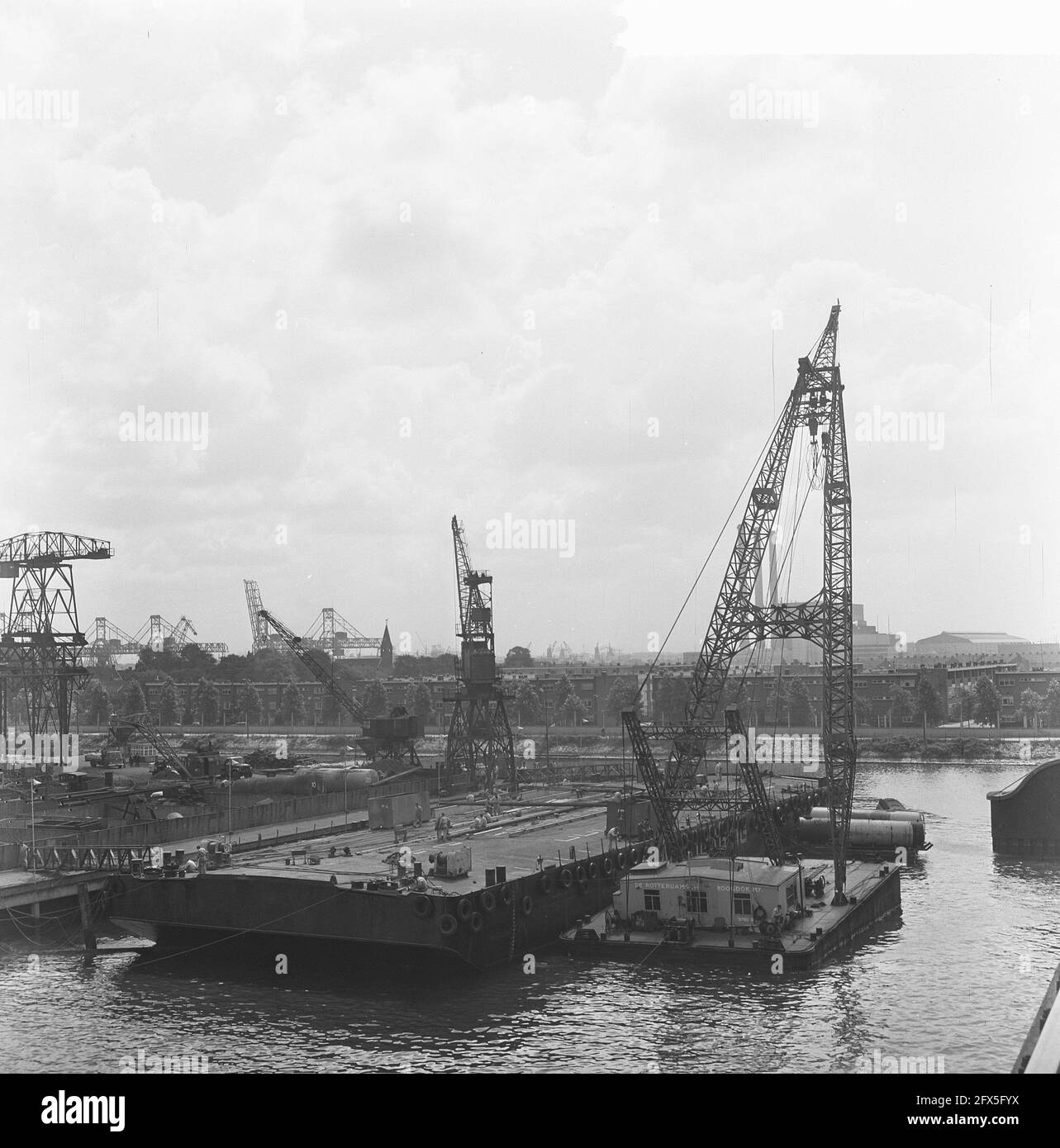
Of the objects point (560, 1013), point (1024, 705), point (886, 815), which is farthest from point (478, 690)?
point (1024, 705)

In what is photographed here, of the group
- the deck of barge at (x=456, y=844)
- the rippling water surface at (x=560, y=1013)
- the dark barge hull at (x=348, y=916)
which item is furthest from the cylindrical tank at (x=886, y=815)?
the dark barge hull at (x=348, y=916)

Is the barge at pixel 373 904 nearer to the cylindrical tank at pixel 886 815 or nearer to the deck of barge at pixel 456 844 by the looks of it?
the deck of barge at pixel 456 844

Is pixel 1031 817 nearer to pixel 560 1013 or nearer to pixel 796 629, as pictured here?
pixel 796 629

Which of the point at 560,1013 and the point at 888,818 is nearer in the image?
the point at 560,1013

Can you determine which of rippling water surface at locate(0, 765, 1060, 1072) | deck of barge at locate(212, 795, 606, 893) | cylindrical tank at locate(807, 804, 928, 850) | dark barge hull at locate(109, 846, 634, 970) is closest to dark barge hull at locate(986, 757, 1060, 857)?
cylindrical tank at locate(807, 804, 928, 850)

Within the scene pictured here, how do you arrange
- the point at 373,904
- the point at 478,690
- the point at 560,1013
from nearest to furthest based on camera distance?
the point at 560,1013 → the point at 373,904 → the point at 478,690
